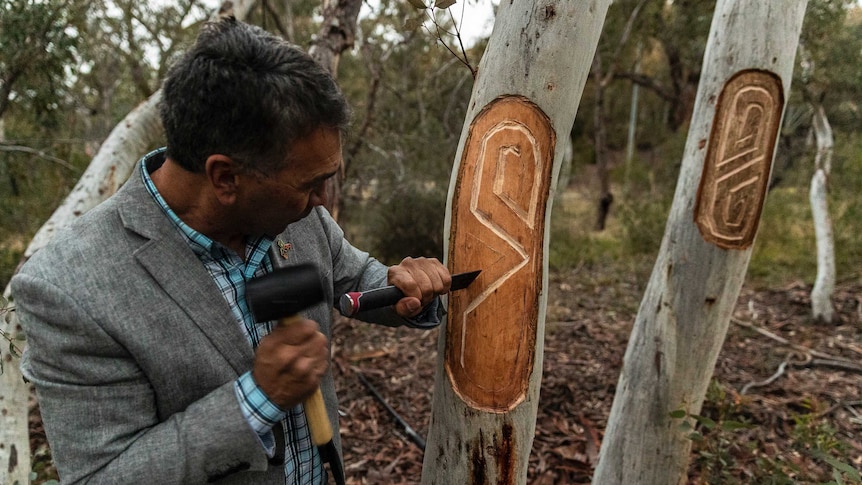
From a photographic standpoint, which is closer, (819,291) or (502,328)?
(502,328)

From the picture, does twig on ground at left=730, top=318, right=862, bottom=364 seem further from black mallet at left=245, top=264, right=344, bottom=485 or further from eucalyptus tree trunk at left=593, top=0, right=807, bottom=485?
black mallet at left=245, top=264, right=344, bottom=485

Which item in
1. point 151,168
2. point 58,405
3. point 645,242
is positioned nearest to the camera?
point 58,405

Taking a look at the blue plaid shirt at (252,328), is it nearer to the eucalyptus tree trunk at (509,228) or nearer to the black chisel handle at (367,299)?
the black chisel handle at (367,299)

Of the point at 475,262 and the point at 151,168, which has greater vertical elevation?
the point at 151,168

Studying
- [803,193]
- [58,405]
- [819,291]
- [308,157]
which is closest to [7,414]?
[58,405]

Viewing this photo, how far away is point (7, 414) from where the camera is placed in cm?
253

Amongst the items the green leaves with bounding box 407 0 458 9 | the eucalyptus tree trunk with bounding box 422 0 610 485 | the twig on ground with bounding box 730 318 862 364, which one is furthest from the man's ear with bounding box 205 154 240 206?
the twig on ground with bounding box 730 318 862 364

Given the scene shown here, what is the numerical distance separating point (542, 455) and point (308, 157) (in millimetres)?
2955

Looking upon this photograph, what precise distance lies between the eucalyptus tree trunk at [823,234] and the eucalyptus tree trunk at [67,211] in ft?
19.3

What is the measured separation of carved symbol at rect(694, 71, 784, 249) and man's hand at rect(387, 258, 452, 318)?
4.83 ft

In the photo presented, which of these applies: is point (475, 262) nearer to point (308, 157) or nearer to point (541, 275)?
point (541, 275)

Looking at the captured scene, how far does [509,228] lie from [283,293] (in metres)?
0.67

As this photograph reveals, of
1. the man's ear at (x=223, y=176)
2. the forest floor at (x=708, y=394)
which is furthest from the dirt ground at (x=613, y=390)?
the man's ear at (x=223, y=176)

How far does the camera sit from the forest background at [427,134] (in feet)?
15.2
